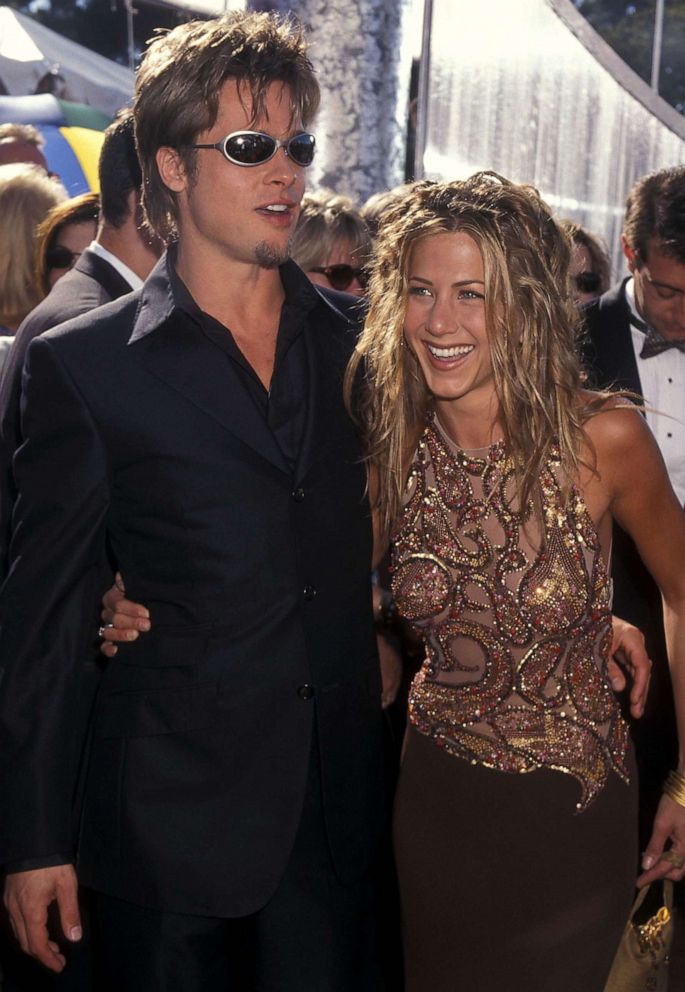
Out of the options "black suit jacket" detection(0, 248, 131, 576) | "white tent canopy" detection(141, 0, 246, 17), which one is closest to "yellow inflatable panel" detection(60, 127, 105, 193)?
"white tent canopy" detection(141, 0, 246, 17)

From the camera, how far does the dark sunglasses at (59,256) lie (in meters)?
4.48

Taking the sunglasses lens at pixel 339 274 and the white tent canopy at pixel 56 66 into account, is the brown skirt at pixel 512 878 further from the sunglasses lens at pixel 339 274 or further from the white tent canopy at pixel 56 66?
the white tent canopy at pixel 56 66

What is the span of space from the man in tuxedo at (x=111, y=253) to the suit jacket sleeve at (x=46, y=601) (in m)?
1.10

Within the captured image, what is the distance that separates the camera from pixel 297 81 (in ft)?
8.51

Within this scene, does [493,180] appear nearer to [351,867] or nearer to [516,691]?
[516,691]

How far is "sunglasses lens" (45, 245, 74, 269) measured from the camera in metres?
4.48

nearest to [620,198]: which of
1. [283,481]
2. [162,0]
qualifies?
[162,0]

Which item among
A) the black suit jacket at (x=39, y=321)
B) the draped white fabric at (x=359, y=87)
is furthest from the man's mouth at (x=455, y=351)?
the draped white fabric at (x=359, y=87)

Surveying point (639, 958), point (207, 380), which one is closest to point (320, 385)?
point (207, 380)

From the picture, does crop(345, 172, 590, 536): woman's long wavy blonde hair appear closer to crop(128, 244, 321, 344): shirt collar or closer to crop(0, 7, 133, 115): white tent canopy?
crop(128, 244, 321, 344): shirt collar

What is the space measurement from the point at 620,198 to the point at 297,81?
15.8ft

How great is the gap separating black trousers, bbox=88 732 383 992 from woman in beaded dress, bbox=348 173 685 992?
0.84 ft

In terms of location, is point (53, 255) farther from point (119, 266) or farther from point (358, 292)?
point (358, 292)

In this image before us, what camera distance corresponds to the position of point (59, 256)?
4.49 metres
